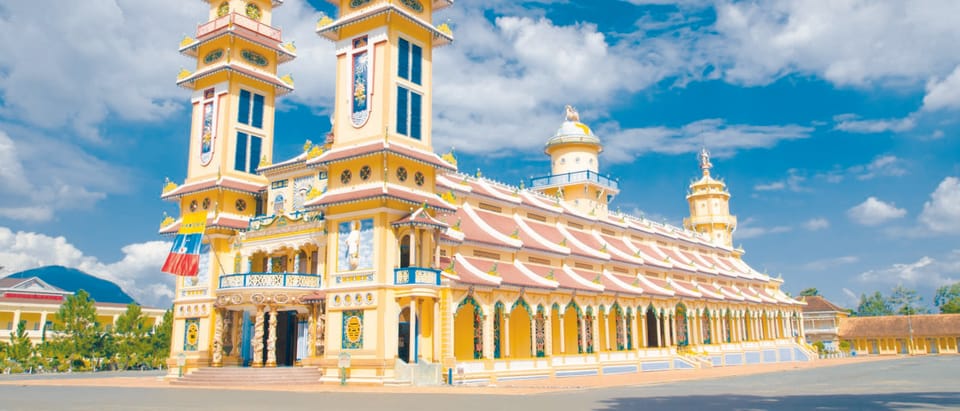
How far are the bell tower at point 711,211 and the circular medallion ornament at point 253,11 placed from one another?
5187 centimetres

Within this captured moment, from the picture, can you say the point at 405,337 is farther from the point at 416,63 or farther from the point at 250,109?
the point at 250,109

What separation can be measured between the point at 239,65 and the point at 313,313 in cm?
1500

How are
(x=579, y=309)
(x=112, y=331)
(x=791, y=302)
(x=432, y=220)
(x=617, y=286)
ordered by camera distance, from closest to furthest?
(x=432, y=220) → (x=579, y=309) → (x=617, y=286) → (x=112, y=331) → (x=791, y=302)

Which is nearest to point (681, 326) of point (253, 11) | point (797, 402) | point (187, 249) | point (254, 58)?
point (254, 58)

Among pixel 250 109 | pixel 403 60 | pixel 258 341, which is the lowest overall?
pixel 258 341

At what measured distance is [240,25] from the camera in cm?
3997

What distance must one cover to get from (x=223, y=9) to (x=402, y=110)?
1570 centimetres

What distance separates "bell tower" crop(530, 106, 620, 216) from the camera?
186 feet

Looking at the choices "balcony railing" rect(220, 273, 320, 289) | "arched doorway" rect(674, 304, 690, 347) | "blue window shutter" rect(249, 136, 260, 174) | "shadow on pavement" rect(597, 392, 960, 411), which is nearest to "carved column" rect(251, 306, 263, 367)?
"balcony railing" rect(220, 273, 320, 289)

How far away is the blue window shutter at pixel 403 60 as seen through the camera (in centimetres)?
3278

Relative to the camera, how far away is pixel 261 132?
40.7 metres

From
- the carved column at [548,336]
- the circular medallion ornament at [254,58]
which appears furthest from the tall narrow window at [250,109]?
the carved column at [548,336]

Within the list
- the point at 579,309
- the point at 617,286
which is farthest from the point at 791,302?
the point at 579,309

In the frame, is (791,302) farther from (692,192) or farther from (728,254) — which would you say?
(692,192)
